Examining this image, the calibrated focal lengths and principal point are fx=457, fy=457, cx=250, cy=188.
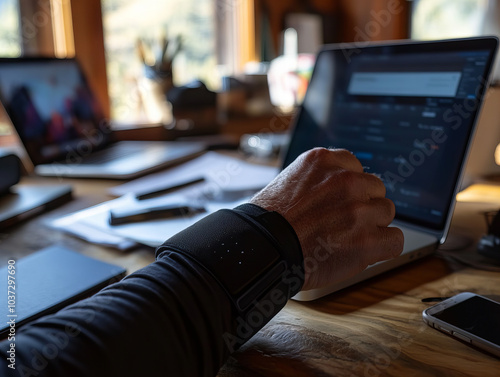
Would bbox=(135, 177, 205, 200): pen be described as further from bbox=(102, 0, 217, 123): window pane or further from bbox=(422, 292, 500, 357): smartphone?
bbox=(102, 0, 217, 123): window pane

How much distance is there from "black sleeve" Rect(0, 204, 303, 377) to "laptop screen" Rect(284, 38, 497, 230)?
307 mm

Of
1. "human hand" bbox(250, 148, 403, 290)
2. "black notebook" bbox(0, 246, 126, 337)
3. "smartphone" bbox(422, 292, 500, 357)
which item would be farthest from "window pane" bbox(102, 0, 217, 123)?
"smartphone" bbox(422, 292, 500, 357)

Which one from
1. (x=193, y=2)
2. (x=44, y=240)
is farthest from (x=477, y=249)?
(x=193, y=2)

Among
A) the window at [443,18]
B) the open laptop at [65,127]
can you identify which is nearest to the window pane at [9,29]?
the open laptop at [65,127]

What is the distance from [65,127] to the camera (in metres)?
1.37

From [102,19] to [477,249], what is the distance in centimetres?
169

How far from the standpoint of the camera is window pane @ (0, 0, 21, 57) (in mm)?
1562

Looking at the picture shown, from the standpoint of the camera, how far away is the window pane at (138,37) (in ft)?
6.43

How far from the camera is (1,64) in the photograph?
122cm

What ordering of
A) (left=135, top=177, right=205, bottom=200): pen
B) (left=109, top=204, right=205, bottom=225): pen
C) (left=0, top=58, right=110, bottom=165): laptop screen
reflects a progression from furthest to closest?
(left=0, top=58, right=110, bottom=165): laptop screen → (left=135, top=177, right=205, bottom=200): pen → (left=109, top=204, right=205, bottom=225): pen

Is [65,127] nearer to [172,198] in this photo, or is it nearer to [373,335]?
[172,198]

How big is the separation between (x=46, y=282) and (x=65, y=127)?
879 millimetres

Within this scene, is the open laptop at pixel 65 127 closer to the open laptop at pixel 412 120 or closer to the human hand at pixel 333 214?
the open laptop at pixel 412 120

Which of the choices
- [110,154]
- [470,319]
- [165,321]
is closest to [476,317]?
[470,319]
